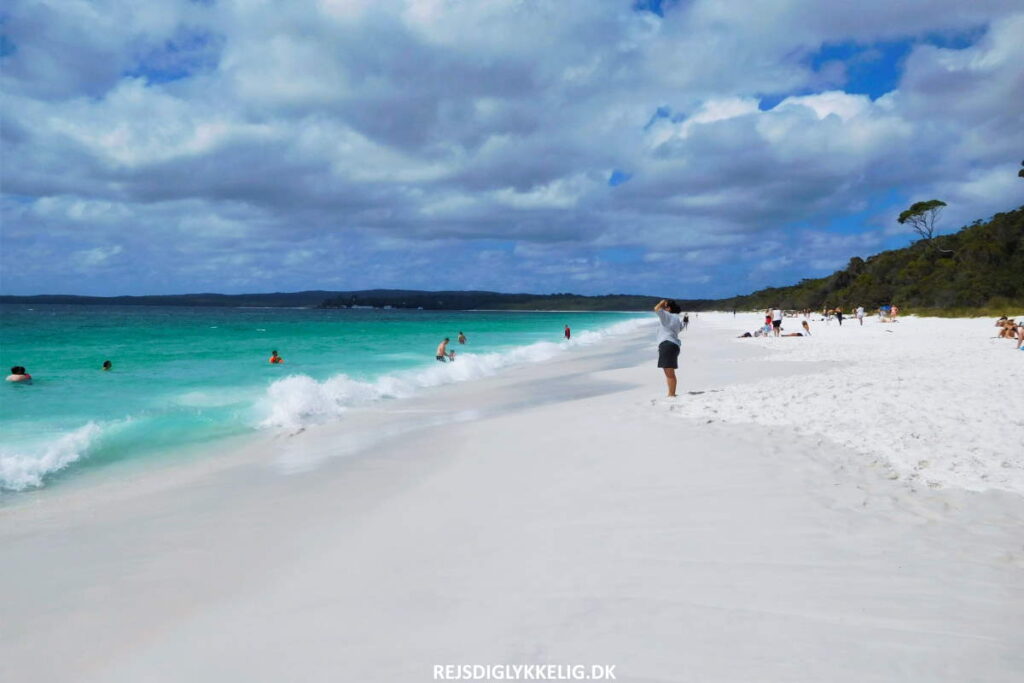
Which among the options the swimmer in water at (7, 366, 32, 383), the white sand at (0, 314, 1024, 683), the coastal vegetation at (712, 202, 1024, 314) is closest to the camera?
the white sand at (0, 314, 1024, 683)

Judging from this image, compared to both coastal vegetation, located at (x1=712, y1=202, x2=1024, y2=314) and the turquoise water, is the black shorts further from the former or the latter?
coastal vegetation, located at (x1=712, y1=202, x2=1024, y2=314)

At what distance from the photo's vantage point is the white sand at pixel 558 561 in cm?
316

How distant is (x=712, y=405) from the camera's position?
10141mm

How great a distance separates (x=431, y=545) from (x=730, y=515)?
2.49 metres

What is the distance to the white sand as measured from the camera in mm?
3156

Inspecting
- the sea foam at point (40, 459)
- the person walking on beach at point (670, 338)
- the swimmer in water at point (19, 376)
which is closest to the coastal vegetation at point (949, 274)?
the person walking on beach at point (670, 338)

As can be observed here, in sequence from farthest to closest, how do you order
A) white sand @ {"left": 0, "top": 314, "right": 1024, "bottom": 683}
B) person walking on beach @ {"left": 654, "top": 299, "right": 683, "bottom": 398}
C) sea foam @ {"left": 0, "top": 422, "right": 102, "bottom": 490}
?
person walking on beach @ {"left": 654, "top": 299, "right": 683, "bottom": 398}, sea foam @ {"left": 0, "top": 422, "right": 102, "bottom": 490}, white sand @ {"left": 0, "top": 314, "right": 1024, "bottom": 683}

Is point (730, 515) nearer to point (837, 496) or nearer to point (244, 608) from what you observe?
point (837, 496)

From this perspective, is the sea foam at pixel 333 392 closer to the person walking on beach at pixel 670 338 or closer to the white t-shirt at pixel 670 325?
the person walking on beach at pixel 670 338

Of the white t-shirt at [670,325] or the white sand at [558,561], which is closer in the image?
the white sand at [558,561]

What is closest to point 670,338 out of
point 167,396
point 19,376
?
point 167,396

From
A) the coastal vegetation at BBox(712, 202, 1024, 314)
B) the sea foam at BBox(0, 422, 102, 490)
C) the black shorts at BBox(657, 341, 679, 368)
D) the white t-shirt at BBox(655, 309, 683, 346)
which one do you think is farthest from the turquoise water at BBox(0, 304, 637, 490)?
the coastal vegetation at BBox(712, 202, 1024, 314)

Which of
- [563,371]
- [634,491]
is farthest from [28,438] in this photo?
[563,371]

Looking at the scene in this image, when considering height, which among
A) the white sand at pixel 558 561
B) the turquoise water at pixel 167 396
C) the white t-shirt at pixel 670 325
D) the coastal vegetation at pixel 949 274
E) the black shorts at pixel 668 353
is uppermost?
the coastal vegetation at pixel 949 274
